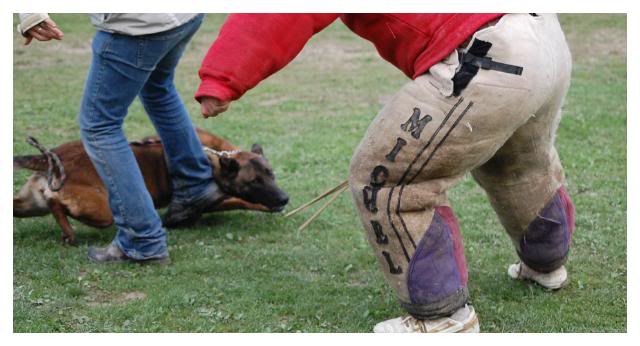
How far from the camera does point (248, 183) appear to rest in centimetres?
584

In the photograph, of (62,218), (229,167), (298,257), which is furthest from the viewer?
(229,167)

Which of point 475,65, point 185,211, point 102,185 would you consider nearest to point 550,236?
point 475,65

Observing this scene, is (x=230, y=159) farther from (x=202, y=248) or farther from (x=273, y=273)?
(x=273, y=273)

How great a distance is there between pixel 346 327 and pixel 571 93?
613 centimetres

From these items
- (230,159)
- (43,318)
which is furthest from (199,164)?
(43,318)

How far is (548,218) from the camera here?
4.16m

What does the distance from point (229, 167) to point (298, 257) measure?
1.00m

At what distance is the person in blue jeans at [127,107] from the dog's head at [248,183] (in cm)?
26

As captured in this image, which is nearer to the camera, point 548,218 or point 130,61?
point 548,218

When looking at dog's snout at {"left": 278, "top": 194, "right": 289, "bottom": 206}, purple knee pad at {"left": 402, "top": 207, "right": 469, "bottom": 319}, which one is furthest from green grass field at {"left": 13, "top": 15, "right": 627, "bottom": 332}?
purple knee pad at {"left": 402, "top": 207, "right": 469, "bottom": 319}

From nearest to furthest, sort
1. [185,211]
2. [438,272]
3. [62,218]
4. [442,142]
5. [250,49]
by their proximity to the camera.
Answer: [250,49], [442,142], [438,272], [62,218], [185,211]

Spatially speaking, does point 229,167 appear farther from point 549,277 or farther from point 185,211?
point 549,277

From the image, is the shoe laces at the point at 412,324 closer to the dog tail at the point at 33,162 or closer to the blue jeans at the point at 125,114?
the blue jeans at the point at 125,114

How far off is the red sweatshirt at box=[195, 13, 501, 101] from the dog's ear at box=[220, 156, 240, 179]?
2.51 meters
